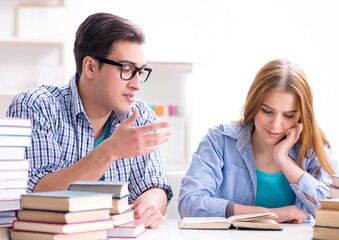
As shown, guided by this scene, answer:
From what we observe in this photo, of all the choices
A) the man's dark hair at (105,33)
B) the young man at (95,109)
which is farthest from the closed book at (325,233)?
the man's dark hair at (105,33)

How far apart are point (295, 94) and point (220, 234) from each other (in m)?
0.83

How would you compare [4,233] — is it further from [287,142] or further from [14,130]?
[287,142]

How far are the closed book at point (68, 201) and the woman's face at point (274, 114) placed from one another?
3.30 ft

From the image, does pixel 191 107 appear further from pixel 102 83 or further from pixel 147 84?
pixel 102 83

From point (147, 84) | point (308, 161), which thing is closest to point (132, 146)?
point (308, 161)

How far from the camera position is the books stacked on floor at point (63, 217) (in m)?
1.59

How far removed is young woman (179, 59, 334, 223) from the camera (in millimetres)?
2514

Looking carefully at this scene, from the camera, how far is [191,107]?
4.89m

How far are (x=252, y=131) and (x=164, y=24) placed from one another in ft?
7.59

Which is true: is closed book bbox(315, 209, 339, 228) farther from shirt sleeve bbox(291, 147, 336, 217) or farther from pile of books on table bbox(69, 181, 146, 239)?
shirt sleeve bbox(291, 147, 336, 217)

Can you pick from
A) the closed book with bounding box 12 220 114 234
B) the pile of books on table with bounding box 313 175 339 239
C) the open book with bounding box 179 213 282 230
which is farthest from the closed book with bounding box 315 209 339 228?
the closed book with bounding box 12 220 114 234

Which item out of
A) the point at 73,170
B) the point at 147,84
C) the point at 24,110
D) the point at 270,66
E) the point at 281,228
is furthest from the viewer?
the point at 147,84

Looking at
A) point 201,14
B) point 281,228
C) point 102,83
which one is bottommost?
point 281,228

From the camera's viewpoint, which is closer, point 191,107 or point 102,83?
Result: point 102,83
